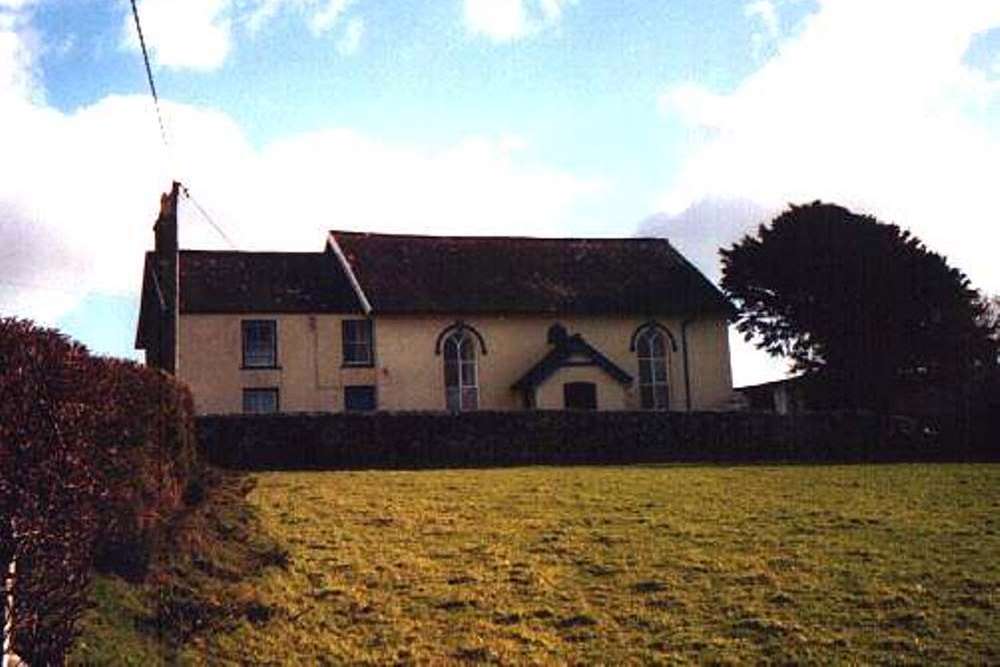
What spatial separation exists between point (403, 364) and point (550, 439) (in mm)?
10636

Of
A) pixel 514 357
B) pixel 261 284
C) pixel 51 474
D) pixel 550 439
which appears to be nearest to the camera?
pixel 51 474

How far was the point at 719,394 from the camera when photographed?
44406 mm

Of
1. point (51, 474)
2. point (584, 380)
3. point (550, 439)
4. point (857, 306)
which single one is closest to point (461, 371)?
point (584, 380)

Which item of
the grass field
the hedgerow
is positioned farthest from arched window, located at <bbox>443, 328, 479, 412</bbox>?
the hedgerow

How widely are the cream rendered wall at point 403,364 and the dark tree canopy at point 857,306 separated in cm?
562

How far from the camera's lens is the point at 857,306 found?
46.4 metres

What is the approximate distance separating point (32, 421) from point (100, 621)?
3224 millimetres

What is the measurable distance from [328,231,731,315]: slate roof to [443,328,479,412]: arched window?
1.14 m

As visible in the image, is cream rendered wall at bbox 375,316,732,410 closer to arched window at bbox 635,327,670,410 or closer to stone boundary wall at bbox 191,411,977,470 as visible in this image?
arched window at bbox 635,327,670,410

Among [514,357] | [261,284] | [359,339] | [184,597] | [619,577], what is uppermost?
Result: [261,284]

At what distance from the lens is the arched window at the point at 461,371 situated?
137ft

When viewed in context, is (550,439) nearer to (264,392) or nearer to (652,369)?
(264,392)

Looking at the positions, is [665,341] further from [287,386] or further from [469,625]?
[469,625]

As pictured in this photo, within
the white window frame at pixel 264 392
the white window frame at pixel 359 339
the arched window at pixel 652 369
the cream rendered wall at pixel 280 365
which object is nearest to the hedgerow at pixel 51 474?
the cream rendered wall at pixel 280 365
